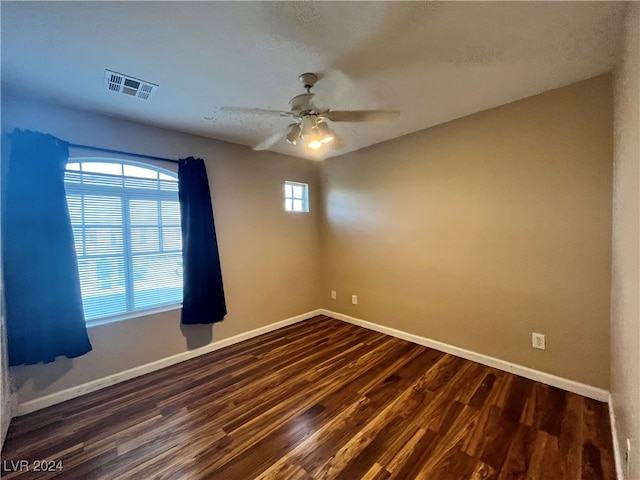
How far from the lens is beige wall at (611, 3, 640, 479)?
3.75 ft

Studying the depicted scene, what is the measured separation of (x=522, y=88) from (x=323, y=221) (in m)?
2.74

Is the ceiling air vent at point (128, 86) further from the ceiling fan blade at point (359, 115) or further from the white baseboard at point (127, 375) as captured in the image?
the white baseboard at point (127, 375)

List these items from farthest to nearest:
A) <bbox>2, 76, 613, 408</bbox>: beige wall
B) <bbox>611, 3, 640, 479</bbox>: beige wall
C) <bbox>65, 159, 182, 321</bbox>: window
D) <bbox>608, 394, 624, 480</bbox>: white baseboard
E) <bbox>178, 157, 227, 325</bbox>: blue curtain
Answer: <bbox>178, 157, 227, 325</bbox>: blue curtain
<bbox>65, 159, 182, 321</bbox>: window
<bbox>2, 76, 613, 408</bbox>: beige wall
<bbox>608, 394, 624, 480</bbox>: white baseboard
<bbox>611, 3, 640, 479</bbox>: beige wall

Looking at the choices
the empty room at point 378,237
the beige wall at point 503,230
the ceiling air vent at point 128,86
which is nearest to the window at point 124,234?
the empty room at point 378,237

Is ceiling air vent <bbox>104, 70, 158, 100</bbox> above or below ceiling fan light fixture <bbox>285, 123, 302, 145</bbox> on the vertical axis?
above

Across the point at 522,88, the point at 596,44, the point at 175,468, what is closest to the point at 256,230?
the point at 175,468

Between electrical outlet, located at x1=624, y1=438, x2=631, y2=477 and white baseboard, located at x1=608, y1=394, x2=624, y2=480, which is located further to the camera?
white baseboard, located at x1=608, y1=394, x2=624, y2=480

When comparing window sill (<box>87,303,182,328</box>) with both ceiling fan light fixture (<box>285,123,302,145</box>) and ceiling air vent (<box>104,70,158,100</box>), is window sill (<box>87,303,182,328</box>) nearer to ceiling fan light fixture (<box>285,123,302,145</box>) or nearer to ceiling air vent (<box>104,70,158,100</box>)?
ceiling air vent (<box>104,70,158,100</box>)

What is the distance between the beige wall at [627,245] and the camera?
1143 millimetres

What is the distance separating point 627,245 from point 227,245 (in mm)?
3293

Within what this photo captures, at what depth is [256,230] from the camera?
3490 mm

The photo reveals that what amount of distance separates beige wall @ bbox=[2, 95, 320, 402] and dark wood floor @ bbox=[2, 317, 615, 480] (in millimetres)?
285

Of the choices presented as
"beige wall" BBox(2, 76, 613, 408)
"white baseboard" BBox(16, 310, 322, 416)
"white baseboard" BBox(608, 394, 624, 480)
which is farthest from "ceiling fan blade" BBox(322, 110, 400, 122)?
"white baseboard" BBox(16, 310, 322, 416)

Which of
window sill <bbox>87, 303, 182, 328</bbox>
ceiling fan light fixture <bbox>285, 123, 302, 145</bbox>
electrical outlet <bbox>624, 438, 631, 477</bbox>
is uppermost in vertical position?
ceiling fan light fixture <bbox>285, 123, 302, 145</bbox>
